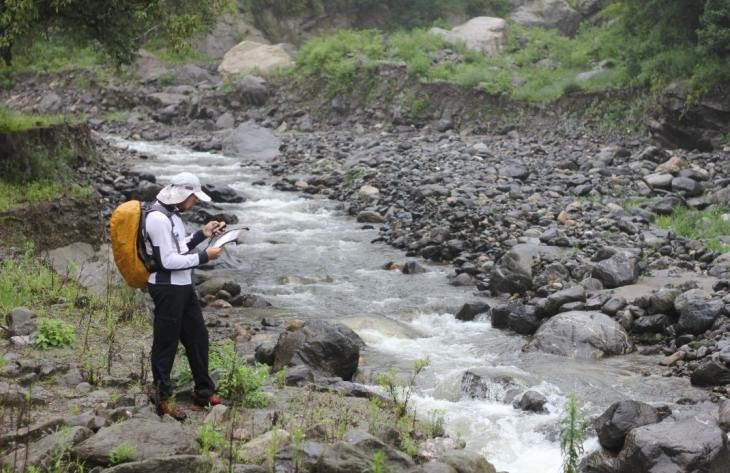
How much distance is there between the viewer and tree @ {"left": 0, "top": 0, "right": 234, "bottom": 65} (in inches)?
582

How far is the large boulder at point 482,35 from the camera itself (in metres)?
35.5

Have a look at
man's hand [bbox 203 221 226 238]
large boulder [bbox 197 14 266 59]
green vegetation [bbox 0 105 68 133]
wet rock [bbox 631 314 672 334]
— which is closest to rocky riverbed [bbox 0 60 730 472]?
wet rock [bbox 631 314 672 334]

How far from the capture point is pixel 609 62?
94.2 feet

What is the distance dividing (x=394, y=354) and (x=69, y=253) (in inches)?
233

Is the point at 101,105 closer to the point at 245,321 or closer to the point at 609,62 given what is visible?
the point at 609,62

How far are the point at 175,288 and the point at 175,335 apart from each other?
0.41 meters

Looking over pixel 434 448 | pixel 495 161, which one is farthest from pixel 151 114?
pixel 434 448

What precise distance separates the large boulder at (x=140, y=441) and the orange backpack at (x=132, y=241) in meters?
1.12

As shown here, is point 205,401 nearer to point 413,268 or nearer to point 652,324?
point 652,324

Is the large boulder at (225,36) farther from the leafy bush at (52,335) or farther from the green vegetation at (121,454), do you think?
the green vegetation at (121,454)

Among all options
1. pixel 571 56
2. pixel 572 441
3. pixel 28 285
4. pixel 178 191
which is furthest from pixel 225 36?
pixel 572 441

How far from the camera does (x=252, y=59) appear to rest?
127 feet

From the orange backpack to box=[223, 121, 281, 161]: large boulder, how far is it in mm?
20837

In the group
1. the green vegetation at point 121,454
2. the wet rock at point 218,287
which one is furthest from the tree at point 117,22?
the green vegetation at point 121,454
